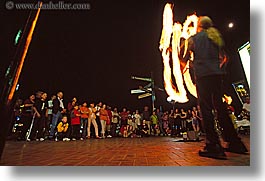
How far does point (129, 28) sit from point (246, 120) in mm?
1417

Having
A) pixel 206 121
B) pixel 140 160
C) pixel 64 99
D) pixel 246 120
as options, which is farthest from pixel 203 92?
pixel 64 99

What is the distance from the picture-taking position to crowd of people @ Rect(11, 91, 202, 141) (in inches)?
115

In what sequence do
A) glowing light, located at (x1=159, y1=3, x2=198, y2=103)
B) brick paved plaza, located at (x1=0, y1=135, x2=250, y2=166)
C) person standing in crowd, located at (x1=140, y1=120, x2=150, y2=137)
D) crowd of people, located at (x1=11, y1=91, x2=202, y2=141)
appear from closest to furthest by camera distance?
1. brick paved plaza, located at (x1=0, y1=135, x2=250, y2=166)
2. glowing light, located at (x1=159, y1=3, x2=198, y2=103)
3. crowd of people, located at (x1=11, y1=91, x2=202, y2=141)
4. person standing in crowd, located at (x1=140, y1=120, x2=150, y2=137)

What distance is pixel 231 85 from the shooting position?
8.96 ft

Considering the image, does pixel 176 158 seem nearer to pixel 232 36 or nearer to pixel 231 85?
pixel 231 85

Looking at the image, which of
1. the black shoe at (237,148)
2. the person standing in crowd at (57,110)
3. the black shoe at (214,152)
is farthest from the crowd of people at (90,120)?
the black shoe at (237,148)

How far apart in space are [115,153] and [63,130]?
735 millimetres

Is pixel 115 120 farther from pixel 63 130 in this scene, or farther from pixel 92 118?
pixel 63 130

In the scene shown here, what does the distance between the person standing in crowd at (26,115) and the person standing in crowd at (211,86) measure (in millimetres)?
1546

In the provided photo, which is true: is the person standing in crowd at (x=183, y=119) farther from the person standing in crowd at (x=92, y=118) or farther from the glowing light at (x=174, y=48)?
the person standing in crowd at (x=92, y=118)

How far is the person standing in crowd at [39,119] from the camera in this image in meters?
2.99

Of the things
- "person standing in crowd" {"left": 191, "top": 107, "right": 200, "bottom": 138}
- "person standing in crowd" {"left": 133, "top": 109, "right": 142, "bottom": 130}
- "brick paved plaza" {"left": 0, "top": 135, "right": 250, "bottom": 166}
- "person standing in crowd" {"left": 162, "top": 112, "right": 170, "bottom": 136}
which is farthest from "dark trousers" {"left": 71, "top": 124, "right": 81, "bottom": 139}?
"person standing in crowd" {"left": 191, "top": 107, "right": 200, "bottom": 138}

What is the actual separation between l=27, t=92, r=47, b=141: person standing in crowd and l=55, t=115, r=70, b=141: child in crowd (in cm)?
18

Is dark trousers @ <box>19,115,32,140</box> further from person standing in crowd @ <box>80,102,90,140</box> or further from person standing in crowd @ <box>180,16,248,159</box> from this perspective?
person standing in crowd @ <box>180,16,248,159</box>
